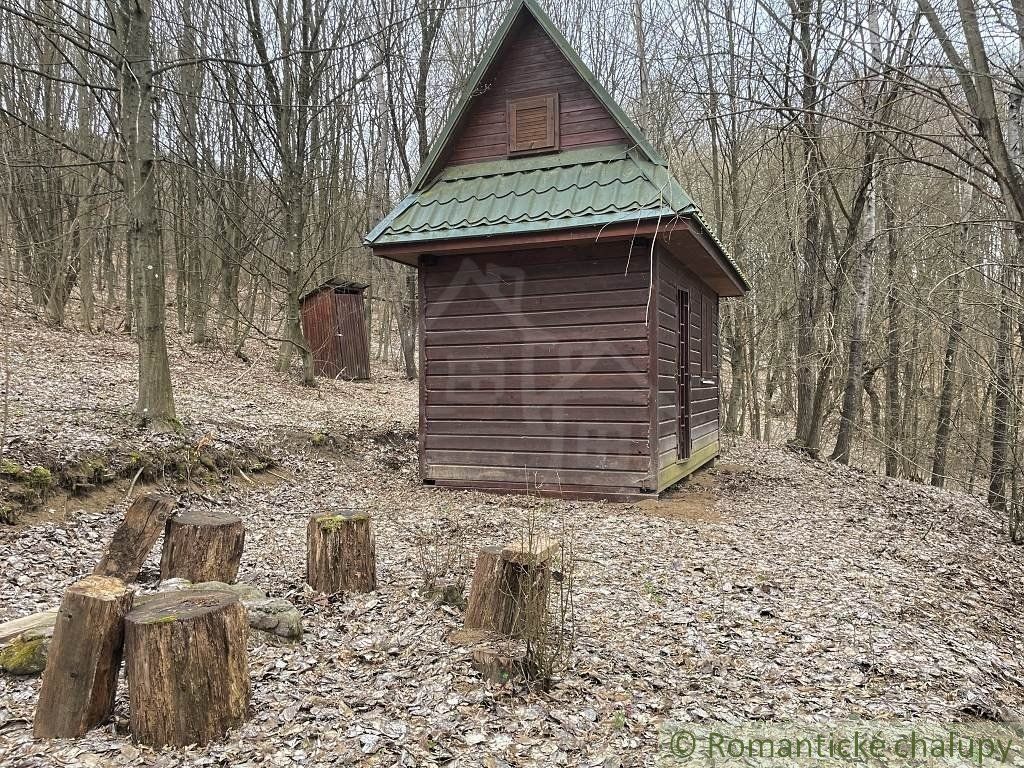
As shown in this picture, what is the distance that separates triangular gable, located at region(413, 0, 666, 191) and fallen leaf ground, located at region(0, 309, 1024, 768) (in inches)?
175

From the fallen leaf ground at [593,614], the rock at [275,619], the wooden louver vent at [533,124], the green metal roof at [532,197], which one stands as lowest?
the fallen leaf ground at [593,614]

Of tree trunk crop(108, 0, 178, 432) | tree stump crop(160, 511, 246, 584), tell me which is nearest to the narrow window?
tree trunk crop(108, 0, 178, 432)

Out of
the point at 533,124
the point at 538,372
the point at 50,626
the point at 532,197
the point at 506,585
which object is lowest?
the point at 50,626

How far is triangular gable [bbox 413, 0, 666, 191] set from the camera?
8.43m

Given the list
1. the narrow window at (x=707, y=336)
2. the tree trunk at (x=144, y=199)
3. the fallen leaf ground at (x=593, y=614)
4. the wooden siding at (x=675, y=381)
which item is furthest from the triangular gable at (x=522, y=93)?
the fallen leaf ground at (x=593, y=614)

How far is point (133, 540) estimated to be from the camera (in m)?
4.72

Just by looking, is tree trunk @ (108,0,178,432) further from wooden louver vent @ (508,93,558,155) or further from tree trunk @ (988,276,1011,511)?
tree trunk @ (988,276,1011,511)

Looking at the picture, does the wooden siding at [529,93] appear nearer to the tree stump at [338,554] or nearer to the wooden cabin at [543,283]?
the wooden cabin at [543,283]

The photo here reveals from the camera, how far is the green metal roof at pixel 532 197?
25.1 ft

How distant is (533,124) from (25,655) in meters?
7.69

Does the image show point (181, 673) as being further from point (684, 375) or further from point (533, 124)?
point (684, 375)

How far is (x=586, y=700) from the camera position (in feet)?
11.2

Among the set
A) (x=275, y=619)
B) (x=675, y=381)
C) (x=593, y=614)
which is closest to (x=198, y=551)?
(x=275, y=619)

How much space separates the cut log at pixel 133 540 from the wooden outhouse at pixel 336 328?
12.3 m
